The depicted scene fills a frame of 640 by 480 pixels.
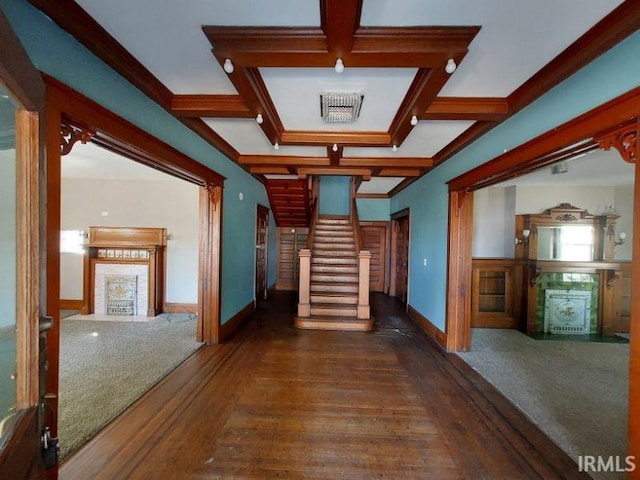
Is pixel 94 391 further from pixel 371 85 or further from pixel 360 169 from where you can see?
pixel 360 169

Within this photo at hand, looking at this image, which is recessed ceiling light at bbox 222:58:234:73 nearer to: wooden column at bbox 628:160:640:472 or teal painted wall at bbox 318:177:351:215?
wooden column at bbox 628:160:640:472

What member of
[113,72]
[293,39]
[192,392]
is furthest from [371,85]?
[192,392]

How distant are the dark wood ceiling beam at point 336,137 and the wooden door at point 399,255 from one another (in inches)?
133

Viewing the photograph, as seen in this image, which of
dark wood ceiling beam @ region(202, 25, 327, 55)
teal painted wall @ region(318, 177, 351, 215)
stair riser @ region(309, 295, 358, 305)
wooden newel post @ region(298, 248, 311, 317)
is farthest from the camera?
teal painted wall @ region(318, 177, 351, 215)

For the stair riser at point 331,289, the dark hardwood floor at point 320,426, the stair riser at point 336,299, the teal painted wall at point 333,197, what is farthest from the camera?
the teal painted wall at point 333,197

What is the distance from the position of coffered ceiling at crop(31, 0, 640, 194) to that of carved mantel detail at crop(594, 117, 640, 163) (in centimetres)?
47

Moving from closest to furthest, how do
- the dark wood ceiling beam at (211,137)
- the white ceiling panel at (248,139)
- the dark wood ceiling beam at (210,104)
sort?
1. the dark wood ceiling beam at (210,104)
2. the dark wood ceiling beam at (211,137)
3. the white ceiling panel at (248,139)

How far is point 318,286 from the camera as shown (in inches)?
202

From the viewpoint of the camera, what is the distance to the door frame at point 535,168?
138 cm

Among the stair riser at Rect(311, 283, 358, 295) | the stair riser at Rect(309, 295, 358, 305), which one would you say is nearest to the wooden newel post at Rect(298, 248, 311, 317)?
the stair riser at Rect(309, 295, 358, 305)

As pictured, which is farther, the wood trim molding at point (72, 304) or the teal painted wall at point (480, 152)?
the wood trim molding at point (72, 304)

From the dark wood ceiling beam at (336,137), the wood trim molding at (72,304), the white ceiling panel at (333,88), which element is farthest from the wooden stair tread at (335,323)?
the wood trim molding at (72,304)

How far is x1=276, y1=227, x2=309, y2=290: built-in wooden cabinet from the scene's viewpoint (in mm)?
7605

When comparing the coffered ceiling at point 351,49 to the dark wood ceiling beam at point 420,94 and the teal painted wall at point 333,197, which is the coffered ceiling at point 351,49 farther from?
the teal painted wall at point 333,197
